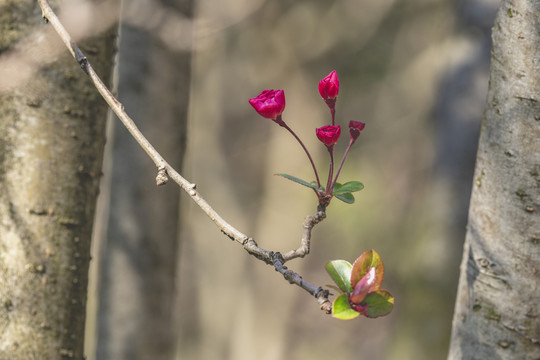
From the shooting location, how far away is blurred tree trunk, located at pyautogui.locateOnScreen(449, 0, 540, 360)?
926 mm

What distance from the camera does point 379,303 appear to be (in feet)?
2.31

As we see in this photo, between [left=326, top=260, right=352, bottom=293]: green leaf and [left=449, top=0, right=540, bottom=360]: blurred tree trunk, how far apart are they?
39cm

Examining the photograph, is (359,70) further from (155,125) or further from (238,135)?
(155,125)

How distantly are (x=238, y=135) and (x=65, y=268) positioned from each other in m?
3.83

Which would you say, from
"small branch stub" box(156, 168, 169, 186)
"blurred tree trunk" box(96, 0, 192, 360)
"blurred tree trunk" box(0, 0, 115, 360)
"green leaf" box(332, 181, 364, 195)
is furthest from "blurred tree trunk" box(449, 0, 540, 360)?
"blurred tree trunk" box(96, 0, 192, 360)

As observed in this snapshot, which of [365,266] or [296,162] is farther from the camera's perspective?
[296,162]

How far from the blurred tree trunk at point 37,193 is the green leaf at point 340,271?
605mm

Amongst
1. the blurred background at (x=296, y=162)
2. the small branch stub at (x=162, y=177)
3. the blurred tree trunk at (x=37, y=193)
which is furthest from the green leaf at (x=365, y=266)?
the blurred background at (x=296, y=162)

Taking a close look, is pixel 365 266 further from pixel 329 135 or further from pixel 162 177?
pixel 162 177

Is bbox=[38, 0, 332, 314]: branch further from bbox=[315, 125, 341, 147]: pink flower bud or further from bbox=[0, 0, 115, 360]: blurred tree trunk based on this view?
bbox=[0, 0, 115, 360]: blurred tree trunk

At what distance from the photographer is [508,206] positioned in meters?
0.98

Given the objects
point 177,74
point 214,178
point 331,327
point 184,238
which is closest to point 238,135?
point 214,178

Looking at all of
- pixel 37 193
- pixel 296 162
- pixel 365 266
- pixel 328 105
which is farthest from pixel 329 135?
pixel 296 162

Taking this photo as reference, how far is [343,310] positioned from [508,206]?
45 cm
